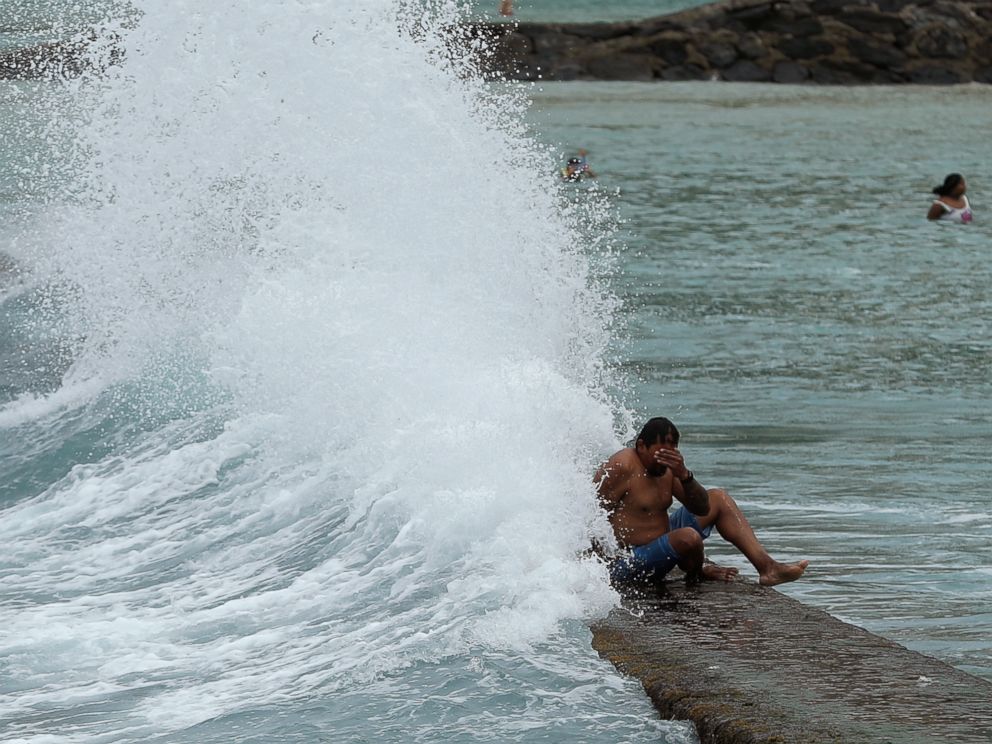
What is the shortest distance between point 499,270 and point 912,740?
7373 mm

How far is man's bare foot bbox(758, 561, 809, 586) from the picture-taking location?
920cm

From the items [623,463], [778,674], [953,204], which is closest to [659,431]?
[623,463]

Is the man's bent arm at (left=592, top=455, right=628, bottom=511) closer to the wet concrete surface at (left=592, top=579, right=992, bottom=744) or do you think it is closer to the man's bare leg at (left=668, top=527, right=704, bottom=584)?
the man's bare leg at (left=668, top=527, right=704, bottom=584)

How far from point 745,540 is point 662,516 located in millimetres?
461

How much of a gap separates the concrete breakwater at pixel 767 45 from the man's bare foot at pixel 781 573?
46.8 metres

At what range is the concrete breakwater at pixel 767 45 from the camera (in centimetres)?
5650

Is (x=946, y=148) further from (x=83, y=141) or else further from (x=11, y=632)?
(x=11, y=632)

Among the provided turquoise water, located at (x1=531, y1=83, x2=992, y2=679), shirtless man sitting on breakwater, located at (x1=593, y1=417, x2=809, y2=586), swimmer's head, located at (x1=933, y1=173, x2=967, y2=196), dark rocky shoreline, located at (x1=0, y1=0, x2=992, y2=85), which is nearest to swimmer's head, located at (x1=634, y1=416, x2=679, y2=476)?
shirtless man sitting on breakwater, located at (x1=593, y1=417, x2=809, y2=586)

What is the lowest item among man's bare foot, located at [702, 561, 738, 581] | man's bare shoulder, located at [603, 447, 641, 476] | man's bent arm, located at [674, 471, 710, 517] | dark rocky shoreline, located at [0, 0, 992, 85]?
man's bare foot, located at [702, 561, 738, 581]

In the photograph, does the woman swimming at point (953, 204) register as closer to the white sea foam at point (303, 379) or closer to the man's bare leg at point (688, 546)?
the white sea foam at point (303, 379)

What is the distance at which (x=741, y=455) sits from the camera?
13.1m

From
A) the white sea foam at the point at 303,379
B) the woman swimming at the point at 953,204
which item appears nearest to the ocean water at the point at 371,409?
the white sea foam at the point at 303,379

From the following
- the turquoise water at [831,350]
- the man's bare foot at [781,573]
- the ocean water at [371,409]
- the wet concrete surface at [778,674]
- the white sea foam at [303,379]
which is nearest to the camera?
the wet concrete surface at [778,674]

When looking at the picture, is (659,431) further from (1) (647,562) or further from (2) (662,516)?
(1) (647,562)
